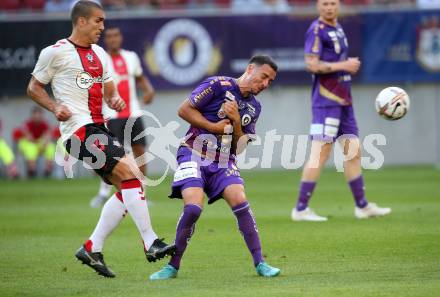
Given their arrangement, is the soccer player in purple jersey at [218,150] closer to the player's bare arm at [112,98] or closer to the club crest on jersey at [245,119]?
the club crest on jersey at [245,119]

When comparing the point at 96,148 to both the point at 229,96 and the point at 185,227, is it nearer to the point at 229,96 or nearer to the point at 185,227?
the point at 185,227

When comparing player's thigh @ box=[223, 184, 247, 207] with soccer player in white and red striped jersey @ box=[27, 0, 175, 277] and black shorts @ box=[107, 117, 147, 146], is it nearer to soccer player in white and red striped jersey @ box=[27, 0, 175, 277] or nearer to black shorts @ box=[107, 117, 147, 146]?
soccer player in white and red striped jersey @ box=[27, 0, 175, 277]

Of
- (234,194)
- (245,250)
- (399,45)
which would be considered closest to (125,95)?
(245,250)

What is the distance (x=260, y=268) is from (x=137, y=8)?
1583cm

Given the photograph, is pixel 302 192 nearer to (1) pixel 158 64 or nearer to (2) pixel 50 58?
(2) pixel 50 58

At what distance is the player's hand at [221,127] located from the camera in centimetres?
868

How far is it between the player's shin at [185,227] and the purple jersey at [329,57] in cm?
475

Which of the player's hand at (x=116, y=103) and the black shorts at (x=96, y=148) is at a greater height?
the player's hand at (x=116, y=103)

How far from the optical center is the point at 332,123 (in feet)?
42.1

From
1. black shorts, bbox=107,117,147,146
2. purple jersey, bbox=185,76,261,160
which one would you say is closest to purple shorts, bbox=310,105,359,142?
black shorts, bbox=107,117,147,146

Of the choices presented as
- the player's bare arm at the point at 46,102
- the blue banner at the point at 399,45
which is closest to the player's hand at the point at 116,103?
the player's bare arm at the point at 46,102

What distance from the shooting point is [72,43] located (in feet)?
30.3

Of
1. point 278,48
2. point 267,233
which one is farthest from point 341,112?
point 278,48

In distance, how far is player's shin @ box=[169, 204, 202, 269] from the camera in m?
8.52
